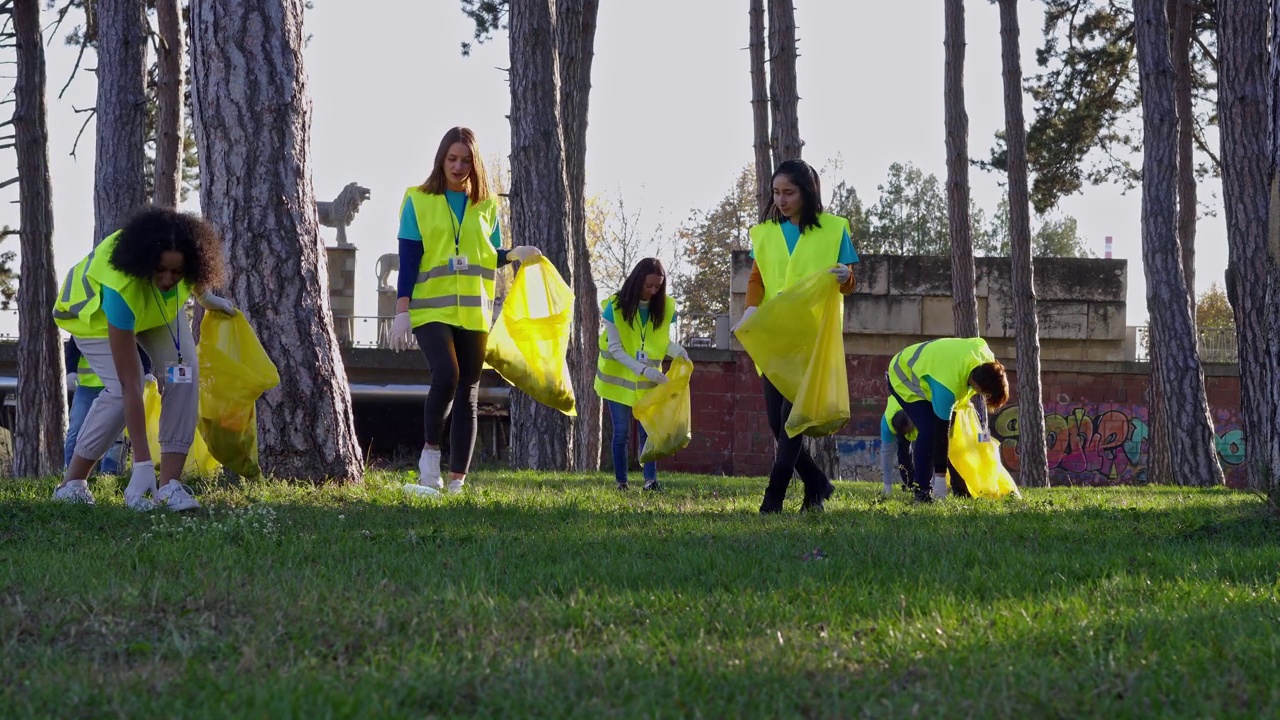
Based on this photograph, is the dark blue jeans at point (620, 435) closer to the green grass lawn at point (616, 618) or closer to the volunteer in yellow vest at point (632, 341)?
the volunteer in yellow vest at point (632, 341)

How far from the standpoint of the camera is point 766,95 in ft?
63.6

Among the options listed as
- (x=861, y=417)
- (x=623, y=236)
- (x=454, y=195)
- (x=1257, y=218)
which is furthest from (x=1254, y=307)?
(x=623, y=236)

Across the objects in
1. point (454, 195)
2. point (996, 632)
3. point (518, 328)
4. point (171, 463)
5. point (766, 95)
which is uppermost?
point (766, 95)

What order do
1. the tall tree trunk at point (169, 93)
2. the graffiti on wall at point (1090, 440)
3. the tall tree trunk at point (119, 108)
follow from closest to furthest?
the tall tree trunk at point (119, 108) → the tall tree trunk at point (169, 93) → the graffiti on wall at point (1090, 440)

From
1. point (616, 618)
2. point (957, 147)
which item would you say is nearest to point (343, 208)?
point (957, 147)

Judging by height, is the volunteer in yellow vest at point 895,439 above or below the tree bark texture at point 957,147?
below

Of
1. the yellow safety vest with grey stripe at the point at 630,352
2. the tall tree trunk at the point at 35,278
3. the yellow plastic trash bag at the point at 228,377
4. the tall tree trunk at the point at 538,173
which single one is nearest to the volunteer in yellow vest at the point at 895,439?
the yellow safety vest with grey stripe at the point at 630,352

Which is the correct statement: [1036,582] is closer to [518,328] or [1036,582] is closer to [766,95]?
[518,328]

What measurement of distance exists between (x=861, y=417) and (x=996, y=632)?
2042 centimetres

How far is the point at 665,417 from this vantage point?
985 cm

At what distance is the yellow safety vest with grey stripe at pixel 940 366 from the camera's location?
8.91 metres

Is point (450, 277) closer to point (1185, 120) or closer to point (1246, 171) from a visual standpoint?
point (1246, 171)

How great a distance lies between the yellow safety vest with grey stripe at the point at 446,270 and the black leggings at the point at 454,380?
73mm

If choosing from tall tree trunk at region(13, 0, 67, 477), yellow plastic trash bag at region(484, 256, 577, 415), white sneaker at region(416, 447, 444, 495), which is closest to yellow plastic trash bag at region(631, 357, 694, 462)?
yellow plastic trash bag at region(484, 256, 577, 415)
